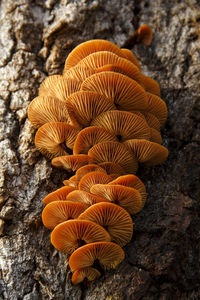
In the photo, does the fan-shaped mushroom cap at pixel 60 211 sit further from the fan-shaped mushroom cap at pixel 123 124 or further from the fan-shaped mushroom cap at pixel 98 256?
the fan-shaped mushroom cap at pixel 123 124

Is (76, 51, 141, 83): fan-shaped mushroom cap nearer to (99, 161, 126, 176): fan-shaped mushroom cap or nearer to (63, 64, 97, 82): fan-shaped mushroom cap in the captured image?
(63, 64, 97, 82): fan-shaped mushroom cap

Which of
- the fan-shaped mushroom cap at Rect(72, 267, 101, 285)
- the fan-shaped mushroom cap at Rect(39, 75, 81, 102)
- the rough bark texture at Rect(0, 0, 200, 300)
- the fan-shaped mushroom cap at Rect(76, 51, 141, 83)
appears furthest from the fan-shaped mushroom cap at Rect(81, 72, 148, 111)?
the fan-shaped mushroom cap at Rect(72, 267, 101, 285)

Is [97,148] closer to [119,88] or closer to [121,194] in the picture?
[121,194]

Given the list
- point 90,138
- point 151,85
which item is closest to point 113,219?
point 90,138

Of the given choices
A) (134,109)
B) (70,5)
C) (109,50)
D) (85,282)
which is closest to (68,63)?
(109,50)

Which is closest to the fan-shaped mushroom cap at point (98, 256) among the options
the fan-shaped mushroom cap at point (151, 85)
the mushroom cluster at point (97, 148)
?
the mushroom cluster at point (97, 148)

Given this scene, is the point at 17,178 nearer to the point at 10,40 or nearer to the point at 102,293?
the point at 102,293
